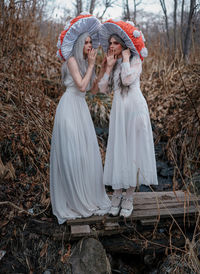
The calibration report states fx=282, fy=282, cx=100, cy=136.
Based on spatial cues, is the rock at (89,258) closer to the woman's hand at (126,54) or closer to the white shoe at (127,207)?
the white shoe at (127,207)

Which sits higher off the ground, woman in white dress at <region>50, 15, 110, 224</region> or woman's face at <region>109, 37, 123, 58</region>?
woman's face at <region>109, 37, 123, 58</region>

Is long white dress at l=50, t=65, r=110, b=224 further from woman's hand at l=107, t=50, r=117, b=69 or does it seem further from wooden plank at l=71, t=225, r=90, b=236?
woman's hand at l=107, t=50, r=117, b=69

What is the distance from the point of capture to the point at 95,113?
5246mm

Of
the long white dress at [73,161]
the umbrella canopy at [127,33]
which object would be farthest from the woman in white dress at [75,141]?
the umbrella canopy at [127,33]

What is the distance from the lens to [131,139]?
2.76 metres

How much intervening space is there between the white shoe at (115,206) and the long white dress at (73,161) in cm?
9

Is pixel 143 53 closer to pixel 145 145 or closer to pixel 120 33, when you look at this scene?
pixel 120 33

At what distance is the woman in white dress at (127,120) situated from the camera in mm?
2709

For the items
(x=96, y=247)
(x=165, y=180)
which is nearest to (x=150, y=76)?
(x=165, y=180)

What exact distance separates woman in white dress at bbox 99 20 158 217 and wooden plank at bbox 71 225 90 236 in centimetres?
47

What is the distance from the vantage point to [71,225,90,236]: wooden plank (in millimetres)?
2648

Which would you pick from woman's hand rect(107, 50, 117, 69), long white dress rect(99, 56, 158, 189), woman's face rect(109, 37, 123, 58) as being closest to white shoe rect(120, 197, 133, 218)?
long white dress rect(99, 56, 158, 189)

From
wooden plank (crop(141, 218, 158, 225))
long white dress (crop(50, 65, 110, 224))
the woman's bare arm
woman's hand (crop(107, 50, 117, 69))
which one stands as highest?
woman's hand (crop(107, 50, 117, 69))

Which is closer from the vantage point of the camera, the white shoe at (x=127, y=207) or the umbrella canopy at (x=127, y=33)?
the umbrella canopy at (x=127, y=33)
